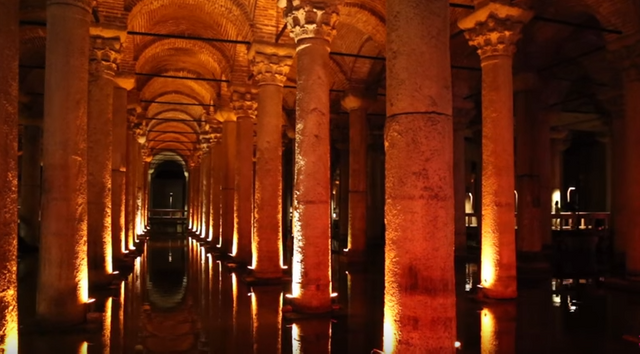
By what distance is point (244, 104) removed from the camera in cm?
1612

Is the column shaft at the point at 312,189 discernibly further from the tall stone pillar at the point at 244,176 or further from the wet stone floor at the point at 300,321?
the tall stone pillar at the point at 244,176

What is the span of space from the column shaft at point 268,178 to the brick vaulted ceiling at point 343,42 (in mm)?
1653

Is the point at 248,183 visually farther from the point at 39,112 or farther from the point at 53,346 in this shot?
the point at 39,112

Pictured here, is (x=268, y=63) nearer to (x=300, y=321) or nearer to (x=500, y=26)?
(x=500, y=26)

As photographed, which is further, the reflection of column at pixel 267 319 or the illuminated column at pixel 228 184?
the illuminated column at pixel 228 184

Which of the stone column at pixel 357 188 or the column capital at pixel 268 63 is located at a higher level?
the column capital at pixel 268 63

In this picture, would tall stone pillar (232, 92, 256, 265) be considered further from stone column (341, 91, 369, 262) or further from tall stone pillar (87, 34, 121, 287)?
tall stone pillar (87, 34, 121, 287)

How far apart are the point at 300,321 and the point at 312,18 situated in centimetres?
509

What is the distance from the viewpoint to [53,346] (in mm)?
7105

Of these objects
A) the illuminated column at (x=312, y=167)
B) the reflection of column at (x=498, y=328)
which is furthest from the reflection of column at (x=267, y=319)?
the reflection of column at (x=498, y=328)

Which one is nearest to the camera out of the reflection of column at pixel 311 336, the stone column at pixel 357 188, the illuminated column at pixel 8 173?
the illuminated column at pixel 8 173

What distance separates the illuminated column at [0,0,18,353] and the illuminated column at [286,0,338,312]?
14.6 feet

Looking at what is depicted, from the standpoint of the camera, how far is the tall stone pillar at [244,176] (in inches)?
587

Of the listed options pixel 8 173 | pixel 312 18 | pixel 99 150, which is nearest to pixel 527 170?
pixel 312 18
